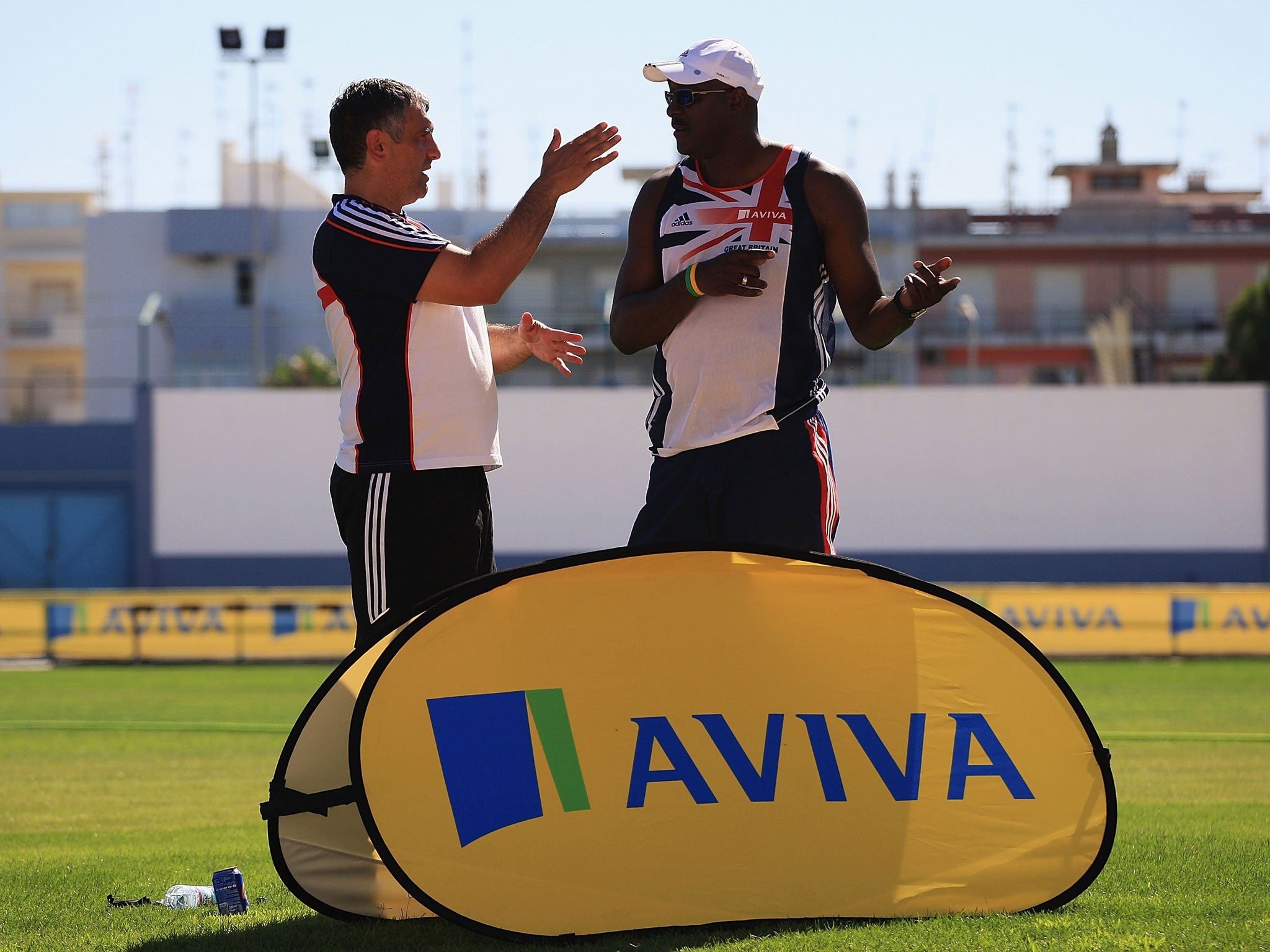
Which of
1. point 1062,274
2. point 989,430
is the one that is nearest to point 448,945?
point 989,430

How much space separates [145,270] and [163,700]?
39.6m

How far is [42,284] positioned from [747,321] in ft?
194

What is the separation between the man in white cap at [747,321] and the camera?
11.7 ft

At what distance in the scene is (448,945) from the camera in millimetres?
3107

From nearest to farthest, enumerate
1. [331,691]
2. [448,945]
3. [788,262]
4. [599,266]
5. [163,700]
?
[448,945] < [331,691] < [788,262] < [163,700] < [599,266]

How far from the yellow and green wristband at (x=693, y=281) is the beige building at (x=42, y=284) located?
53082 millimetres

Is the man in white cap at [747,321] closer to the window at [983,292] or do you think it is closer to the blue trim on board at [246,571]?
the blue trim on board at [246,571]

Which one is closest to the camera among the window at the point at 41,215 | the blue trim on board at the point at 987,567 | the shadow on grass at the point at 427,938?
the shadow on grass at the point at 427,938

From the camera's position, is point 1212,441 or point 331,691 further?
point 1212,441

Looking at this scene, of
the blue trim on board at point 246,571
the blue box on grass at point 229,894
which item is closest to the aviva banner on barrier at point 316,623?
the blue trim on board at point 246,571

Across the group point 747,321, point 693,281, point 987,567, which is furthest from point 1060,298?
point 693,281

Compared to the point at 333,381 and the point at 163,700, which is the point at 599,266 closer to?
the point at 333,381

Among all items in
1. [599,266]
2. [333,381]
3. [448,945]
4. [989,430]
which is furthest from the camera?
[599,266]

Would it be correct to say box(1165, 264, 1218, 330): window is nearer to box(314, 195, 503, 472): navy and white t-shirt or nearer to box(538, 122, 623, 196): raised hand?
box(538, 122, 623, 196): raised hand
